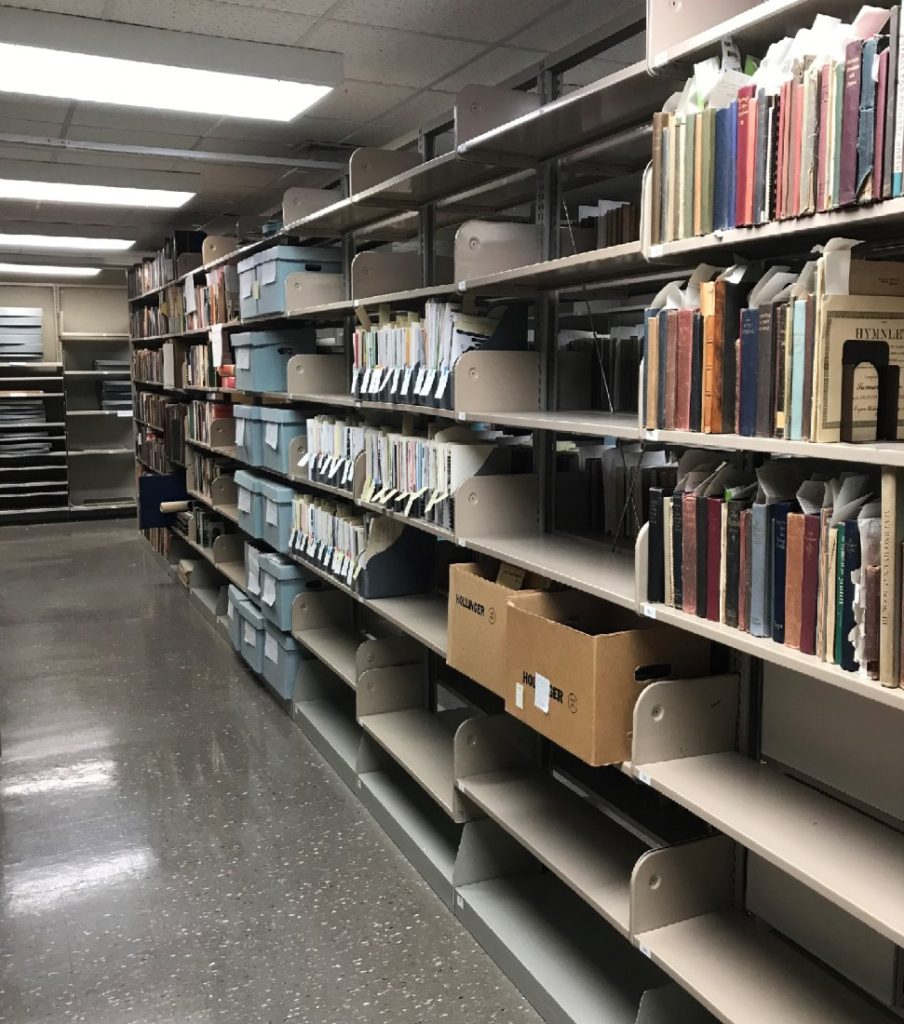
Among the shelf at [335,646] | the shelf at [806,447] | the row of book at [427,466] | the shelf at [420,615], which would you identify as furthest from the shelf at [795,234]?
the shelf at [335,646]

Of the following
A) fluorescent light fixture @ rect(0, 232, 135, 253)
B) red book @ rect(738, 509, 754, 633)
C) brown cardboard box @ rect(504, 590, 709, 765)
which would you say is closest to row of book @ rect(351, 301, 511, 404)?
brown cardboard box @ rect(504, 590, 709, 765)

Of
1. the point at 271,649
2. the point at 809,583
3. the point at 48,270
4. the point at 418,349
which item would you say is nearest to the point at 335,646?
the point at 271,649

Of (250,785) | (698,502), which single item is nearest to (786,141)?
(698,502)

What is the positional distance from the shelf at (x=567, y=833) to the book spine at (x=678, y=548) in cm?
68

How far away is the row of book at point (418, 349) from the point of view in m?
2.72

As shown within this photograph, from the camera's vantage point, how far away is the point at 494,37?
3441mm

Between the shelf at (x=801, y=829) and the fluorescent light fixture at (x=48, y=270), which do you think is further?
the fluorescent light fixture at (x=48, y=270)

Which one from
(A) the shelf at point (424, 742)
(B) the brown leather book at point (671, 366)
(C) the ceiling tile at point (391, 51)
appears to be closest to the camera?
(B) the brown leather book at point (671, 366)

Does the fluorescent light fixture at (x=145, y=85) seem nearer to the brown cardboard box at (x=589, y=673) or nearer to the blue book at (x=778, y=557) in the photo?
the brown cardboard box at (x=589, y=673)

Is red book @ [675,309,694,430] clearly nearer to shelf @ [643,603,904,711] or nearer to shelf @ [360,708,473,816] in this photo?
shelf @ [643,603,904,711]

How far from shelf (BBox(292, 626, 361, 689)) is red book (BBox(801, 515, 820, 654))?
231 cm

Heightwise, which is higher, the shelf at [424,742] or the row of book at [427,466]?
the row of book at [427,466]

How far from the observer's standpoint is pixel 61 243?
24.9 ft

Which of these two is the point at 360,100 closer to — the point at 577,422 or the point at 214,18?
the point at 214,18
